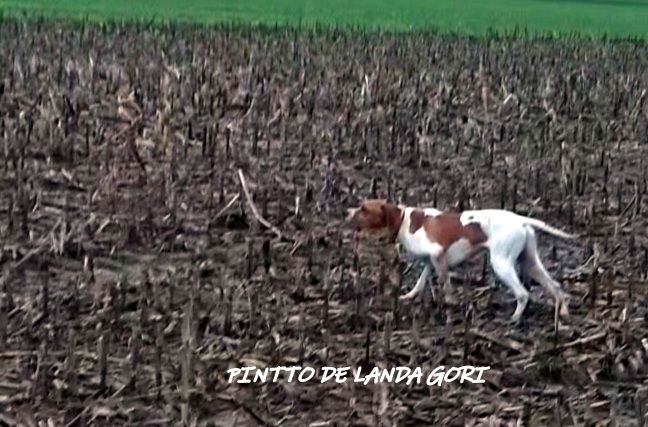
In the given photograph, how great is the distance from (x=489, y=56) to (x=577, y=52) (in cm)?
138

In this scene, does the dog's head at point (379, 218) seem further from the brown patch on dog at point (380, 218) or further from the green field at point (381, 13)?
the green field at point (381, 13)

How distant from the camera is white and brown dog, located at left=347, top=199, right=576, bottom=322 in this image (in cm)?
471

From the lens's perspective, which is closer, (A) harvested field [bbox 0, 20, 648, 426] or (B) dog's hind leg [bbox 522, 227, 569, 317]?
(A) harvested field [bbox 0, 20, 648, 426]

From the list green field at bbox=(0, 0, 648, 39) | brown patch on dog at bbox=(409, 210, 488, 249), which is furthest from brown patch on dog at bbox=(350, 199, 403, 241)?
green field at bbox=(0, 0, 648, 39)

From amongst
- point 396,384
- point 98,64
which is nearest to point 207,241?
point 396,384

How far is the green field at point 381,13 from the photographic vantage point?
16.4 metres

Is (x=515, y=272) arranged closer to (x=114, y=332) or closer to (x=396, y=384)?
(x=396, y=384)

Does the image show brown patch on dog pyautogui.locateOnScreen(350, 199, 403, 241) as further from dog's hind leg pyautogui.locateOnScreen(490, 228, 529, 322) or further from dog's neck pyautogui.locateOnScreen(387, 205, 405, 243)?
dog's hind leg pyautogui.locateOnScreen(490, 228, 529, 322)

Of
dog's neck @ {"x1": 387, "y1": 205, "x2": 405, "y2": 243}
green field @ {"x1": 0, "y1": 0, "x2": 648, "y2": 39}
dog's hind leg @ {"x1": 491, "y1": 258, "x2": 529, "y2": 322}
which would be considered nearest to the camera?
Answer: dog's hind leg @ {"x1": 491, "y1": 258, "x2": 529, "y2": 322}

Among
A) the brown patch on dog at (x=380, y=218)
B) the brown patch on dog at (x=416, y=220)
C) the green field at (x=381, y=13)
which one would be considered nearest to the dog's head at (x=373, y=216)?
the brown patch on dog at (x=380, y=218)

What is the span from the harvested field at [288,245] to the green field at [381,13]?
19.5 feet

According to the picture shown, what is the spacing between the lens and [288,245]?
5496 millimetres

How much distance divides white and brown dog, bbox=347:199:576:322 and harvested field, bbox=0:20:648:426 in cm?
11

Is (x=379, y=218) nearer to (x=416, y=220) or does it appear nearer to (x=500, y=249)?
(x=416, y=220)
